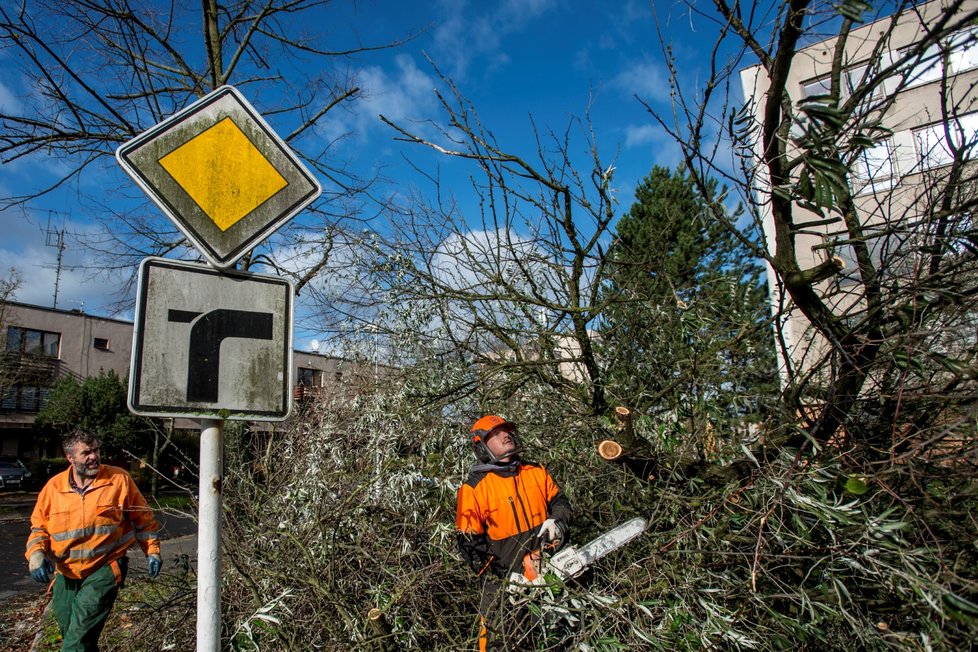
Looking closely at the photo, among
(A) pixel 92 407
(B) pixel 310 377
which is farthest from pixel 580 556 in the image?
(A) pixel 92 407

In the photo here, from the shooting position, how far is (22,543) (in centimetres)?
1305

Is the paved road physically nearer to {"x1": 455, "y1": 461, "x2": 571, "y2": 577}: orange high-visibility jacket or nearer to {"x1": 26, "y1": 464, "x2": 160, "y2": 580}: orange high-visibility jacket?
{"x1": 26, "y1": 464, "x2": 160, "y2": 580}: orange high-visibility jacket

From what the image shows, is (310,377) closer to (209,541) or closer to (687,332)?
(687,332)

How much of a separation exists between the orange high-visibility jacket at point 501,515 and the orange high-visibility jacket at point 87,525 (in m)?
2.57

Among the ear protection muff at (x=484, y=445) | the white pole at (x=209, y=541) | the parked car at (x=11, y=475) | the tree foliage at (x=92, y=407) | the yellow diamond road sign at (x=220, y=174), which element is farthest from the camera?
the tree foliage at (x=92, y=407)

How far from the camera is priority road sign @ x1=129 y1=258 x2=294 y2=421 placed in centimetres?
225

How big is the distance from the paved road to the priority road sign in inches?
108

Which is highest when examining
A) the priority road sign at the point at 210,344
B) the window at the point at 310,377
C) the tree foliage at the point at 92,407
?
the tree foliage at the point at 92,407

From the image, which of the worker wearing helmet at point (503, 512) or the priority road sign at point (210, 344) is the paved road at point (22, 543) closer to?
the worker wearing helmet at point (503, 512)

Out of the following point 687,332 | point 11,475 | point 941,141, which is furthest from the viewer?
point 11,475

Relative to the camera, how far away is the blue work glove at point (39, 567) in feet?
14.4

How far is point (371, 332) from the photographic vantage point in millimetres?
5879

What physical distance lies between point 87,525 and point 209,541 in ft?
9.77

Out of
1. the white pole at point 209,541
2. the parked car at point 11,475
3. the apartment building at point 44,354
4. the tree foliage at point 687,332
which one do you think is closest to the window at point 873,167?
the tree foliage at point 687,332
